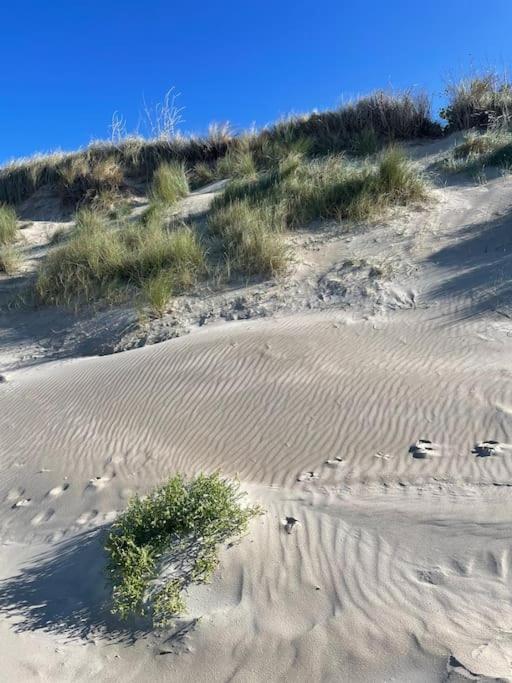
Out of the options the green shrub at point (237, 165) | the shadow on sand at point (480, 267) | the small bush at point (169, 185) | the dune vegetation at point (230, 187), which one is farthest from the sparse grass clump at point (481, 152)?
the small bush at point (169, 185)

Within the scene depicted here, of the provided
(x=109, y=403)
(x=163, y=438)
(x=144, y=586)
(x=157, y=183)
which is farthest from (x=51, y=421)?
(x=157, y=183)

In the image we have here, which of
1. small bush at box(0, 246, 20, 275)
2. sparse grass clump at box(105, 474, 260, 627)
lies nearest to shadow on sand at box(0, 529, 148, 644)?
sparse grass clump at box(105, 474, 260, 627)

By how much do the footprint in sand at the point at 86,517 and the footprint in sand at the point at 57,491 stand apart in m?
0.49

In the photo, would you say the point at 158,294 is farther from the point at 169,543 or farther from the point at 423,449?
the point at 169,543

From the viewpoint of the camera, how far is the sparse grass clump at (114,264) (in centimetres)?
945

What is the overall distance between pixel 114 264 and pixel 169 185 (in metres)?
5.17

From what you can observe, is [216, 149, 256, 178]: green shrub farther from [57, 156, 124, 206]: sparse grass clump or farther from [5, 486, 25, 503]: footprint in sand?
[5, 486, 25, 503]: footprint in sand

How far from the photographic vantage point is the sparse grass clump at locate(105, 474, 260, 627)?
10.6 feet

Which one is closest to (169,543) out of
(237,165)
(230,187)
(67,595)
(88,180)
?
(67,595)

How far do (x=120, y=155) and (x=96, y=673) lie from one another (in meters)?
16.7

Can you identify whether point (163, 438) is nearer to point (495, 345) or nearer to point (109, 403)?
point (109, 403)

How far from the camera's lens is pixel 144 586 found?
3.28 meters

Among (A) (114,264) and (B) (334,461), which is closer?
(B) (334,461)

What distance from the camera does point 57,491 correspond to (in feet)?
16.1
